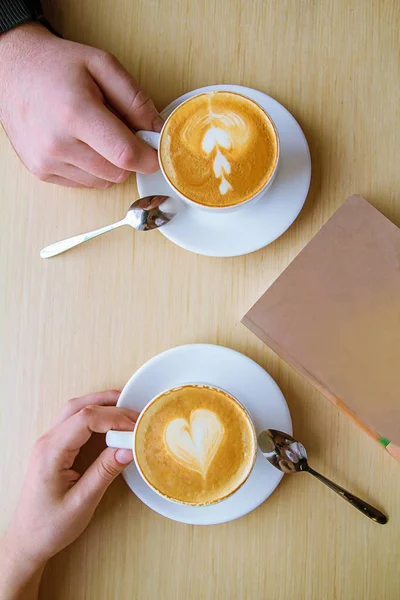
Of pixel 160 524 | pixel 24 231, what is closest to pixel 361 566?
pixel 160 524

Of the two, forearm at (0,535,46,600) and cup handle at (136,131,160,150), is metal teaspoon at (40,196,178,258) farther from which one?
forearm at (0,535,46,600)

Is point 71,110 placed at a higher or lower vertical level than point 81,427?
higher

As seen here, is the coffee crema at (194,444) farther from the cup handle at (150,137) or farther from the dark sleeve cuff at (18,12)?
the dark sleeve cuff at (18,12)

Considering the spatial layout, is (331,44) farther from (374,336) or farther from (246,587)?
(246,587)

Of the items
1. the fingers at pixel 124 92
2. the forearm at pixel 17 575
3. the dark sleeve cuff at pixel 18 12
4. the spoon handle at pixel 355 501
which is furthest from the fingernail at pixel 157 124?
the forearm at pixel 17 575

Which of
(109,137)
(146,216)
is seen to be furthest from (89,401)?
(109,137)

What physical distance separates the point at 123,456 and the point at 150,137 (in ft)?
1.62

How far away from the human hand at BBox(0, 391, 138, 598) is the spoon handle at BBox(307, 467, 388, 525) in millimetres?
295

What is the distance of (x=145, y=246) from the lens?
1.05 m

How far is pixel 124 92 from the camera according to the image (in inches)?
38.7

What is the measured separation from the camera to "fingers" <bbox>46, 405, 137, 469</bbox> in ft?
3.14

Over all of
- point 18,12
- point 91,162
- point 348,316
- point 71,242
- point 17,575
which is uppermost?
point 18,12

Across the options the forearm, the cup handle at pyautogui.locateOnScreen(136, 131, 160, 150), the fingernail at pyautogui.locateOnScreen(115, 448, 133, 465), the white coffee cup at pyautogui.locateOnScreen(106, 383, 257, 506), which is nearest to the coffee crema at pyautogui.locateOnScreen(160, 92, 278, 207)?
the cup handle at pyautogui.locateOnScreen(136, 131, 160, 150)

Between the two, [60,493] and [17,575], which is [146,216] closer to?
[60,493]
